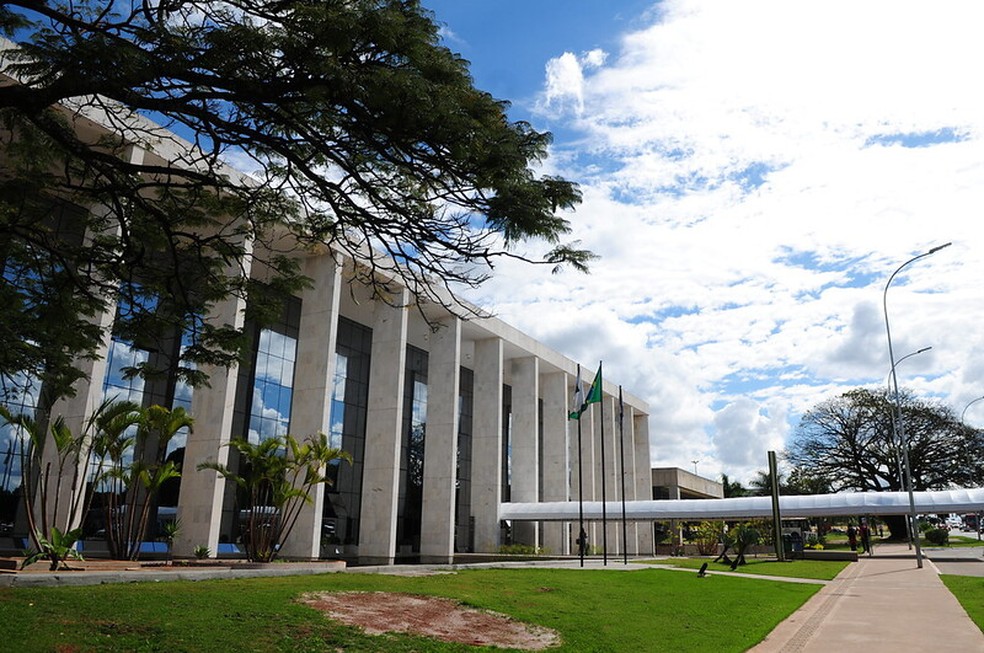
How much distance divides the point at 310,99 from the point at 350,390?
30452mm

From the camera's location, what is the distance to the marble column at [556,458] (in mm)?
45250

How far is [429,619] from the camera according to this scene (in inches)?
487

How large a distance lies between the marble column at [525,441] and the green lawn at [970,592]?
75.5 feet

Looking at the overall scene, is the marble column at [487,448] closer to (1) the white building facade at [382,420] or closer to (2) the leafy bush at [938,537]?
(1) the white building facade at [382,420]

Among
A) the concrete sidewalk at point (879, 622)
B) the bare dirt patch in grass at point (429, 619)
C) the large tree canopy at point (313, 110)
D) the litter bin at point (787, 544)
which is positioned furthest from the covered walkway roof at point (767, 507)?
the large tree canopy at point (313, 110)

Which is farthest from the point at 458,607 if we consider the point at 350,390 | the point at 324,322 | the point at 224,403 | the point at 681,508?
the point at 681,508

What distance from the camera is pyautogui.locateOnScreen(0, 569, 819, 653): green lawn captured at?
8883 mm

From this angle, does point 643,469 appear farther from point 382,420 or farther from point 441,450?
point 382,420

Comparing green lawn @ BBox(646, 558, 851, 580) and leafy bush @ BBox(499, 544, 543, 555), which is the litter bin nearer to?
green lawn @ BBox(646, 558, 851, 580)

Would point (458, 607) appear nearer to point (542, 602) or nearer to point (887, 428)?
point (542, 602)

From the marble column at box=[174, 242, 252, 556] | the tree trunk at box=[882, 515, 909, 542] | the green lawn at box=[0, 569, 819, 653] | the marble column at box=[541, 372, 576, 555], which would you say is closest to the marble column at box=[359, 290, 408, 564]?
the marble column at box=[174, 242, 252, 556]

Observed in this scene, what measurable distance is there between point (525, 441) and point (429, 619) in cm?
3287

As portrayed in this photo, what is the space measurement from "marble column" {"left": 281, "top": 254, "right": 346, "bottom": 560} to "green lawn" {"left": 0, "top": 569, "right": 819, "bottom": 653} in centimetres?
962

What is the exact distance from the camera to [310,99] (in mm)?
6480
